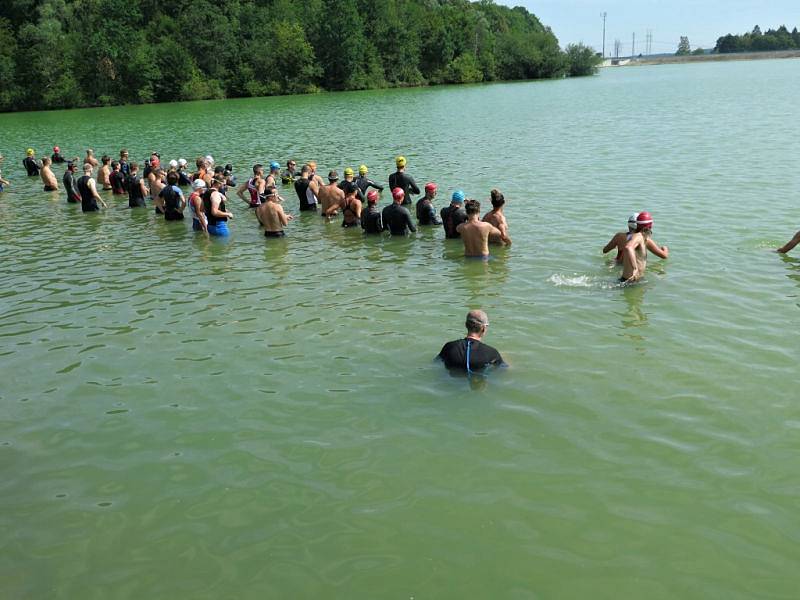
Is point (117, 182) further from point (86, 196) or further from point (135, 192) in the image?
point (86, 196)

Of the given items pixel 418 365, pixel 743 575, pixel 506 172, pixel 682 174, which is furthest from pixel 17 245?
pixel 682 174

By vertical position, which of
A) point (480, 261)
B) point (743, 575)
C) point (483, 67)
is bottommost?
point (743, 575)

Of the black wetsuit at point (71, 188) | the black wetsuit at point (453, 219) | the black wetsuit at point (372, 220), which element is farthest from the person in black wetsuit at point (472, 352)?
the black wetsuit at point (71, 188)

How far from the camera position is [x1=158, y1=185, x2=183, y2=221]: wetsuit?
19.3 meters

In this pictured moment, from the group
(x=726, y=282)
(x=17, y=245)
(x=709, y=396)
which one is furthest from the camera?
(x=17, y=245)

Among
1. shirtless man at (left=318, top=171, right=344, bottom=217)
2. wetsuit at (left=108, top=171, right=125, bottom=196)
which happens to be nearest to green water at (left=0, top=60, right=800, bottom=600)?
shirtless man at (left=318, top=171, right=344, bottom=217)

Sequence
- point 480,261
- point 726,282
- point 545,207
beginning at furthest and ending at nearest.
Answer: point 545,207
point 480,261
point 726,282

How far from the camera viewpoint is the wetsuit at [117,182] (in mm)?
24125

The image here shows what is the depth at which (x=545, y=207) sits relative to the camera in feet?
62.3

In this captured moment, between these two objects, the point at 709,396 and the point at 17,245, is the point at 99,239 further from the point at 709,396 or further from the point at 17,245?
the point at 709,396

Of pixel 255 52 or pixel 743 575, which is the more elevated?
pixel 255 52

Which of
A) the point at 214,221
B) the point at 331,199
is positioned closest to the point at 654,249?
the point at 331,199

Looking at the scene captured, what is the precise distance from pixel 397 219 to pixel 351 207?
1788 millimetres

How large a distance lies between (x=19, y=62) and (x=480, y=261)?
285 feet
